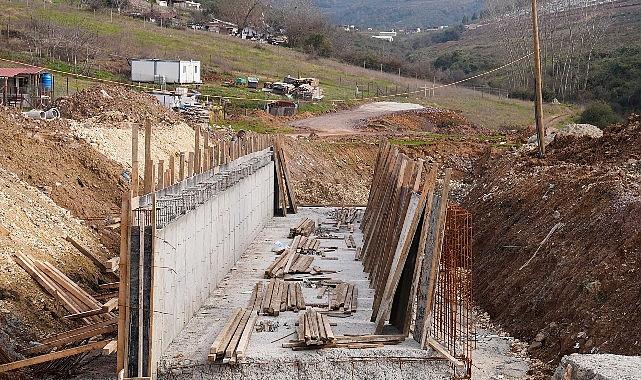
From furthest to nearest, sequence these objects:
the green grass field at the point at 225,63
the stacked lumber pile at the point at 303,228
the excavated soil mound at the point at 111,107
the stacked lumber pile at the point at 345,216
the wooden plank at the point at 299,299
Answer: the green grass field at the point at 225,63, the excavated soil mound at the point at 111,107, the stacked lumber pile at the point at 345,216, the stacked lumber pile at the point at 303,228, the wooden plank at the point at 299,299

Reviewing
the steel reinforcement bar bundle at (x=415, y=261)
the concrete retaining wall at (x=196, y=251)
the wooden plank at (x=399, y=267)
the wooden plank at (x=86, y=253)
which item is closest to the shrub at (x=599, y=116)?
the concrete retaining wall at (x=196, y=251)

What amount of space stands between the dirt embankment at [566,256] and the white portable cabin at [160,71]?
99.2 ft

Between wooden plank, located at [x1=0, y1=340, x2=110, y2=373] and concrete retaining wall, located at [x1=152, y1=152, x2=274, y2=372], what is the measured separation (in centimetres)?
66

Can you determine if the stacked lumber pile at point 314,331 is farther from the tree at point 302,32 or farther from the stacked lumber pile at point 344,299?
the tree at point 302,32

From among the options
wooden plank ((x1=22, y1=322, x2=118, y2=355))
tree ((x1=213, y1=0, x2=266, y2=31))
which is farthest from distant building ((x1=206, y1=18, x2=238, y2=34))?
wooden plank ((x1=22, y1=322, x2=118, y2=355))

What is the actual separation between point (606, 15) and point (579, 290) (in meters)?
86.1

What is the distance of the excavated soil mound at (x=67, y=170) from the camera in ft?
61.1

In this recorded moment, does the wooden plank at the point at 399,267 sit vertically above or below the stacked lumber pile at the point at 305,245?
above

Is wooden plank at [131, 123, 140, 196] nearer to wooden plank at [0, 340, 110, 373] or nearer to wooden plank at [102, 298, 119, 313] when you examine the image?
wooden plank at [102, 298, 119, 313]

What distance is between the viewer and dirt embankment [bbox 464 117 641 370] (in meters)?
12.4

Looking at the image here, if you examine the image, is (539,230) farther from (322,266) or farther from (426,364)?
(426,364)

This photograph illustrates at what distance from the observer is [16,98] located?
34.2m

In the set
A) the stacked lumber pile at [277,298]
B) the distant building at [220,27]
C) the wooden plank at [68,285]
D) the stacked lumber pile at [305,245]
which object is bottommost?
the stacked lumber pile at [305,245]

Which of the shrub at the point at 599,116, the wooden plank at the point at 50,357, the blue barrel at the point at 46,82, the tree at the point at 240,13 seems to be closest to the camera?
the wooden plank at the point at 50,357
